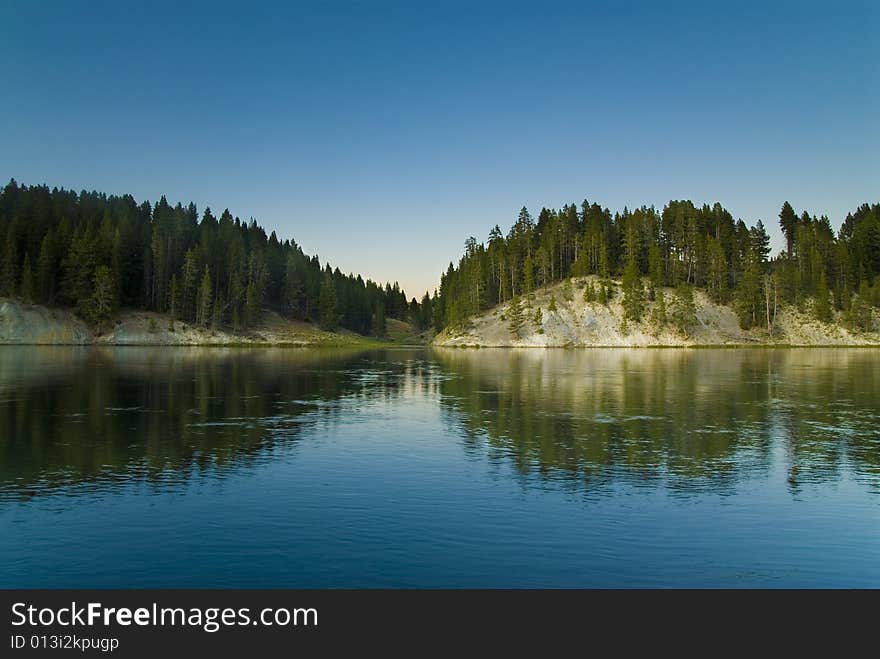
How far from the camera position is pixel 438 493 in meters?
22.0

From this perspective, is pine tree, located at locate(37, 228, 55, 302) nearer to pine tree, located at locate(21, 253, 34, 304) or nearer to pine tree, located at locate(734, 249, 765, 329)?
pine tree, located at locate(21, 253, 34, 304)

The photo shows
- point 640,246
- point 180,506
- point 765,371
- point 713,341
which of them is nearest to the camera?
point 180,506

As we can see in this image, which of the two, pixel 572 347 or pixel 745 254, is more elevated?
pixel 745 254

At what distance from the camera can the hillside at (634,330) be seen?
558ft

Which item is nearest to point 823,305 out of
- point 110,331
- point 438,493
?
point 110,331

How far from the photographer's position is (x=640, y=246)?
629ft

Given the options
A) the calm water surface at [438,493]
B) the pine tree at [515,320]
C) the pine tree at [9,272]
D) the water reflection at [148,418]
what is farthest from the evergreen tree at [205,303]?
the calm water surface at [438,493]

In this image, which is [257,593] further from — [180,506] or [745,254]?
[745,254]

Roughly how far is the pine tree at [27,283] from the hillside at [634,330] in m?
105

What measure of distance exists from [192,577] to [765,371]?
77.9 m

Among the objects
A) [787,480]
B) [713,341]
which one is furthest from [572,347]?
[787,480]

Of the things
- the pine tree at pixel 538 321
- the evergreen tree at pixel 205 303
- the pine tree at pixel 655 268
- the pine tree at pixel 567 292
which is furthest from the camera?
the pine tree at pixel 655 268

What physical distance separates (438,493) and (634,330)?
157828 mm

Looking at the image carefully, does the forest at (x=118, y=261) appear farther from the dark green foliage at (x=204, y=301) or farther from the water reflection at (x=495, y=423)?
the water reflection at (x=495, y=423)
